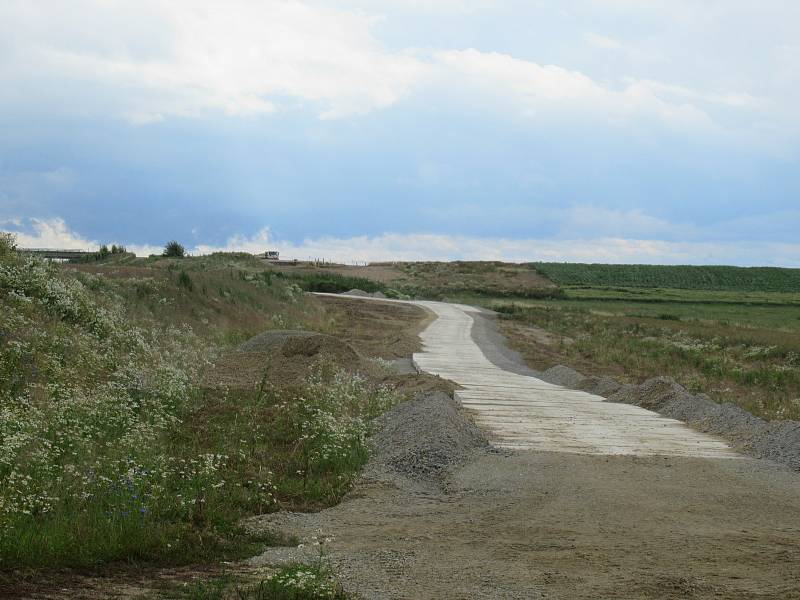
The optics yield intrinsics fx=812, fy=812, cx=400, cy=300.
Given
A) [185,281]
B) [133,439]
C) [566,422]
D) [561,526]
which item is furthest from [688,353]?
[133,439]

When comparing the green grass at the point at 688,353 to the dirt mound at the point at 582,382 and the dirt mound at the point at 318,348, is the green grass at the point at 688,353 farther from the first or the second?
the dirt mound at the point at 318,348

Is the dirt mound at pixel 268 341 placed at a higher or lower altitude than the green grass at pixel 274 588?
higher

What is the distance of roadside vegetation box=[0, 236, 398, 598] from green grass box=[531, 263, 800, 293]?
316 ft

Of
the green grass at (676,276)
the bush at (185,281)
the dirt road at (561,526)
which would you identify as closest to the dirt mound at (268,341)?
the bush at (185,281)

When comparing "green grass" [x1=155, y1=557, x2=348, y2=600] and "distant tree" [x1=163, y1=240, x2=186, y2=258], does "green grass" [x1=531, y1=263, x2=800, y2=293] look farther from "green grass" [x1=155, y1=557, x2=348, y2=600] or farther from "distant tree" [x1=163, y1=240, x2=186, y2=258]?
"green grass" [x1=155, y1=557, x2=348, y2=600]

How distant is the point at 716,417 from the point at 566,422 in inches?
98.5

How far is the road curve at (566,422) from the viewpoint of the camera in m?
11.5

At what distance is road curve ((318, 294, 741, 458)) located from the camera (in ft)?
37.7

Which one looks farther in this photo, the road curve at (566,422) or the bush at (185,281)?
the bush at (185,281)

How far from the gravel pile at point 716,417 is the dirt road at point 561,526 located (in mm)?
663

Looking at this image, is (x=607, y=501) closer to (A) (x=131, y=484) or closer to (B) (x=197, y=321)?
(A) (x=131, y=484)

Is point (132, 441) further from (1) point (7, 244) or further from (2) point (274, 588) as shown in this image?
(1) point (7, 244)

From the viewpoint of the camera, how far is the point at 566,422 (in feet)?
43.8

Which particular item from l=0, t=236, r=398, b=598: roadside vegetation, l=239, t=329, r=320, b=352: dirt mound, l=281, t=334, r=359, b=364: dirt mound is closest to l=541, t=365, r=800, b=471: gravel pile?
l=0, t=236, r=398, b=598: roadside vegetation
